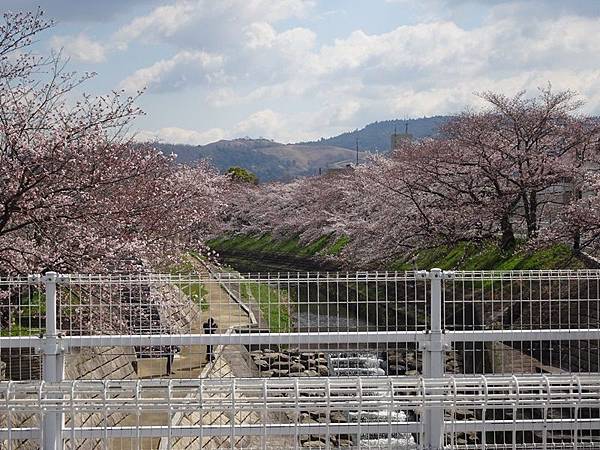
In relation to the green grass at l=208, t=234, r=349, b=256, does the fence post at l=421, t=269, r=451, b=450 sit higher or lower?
higher

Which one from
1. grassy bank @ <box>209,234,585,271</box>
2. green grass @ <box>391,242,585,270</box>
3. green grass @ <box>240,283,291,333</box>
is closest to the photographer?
green grass @ <box>240,283,291,333</box>

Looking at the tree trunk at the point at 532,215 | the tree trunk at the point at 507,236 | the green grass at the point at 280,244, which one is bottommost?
the green grass at the point at 280,244

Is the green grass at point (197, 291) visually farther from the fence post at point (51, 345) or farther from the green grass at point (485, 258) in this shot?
the green grass at point (485, 258)

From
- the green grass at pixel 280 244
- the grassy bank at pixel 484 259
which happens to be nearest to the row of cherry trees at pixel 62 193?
the grassy bank at pixel 484 259

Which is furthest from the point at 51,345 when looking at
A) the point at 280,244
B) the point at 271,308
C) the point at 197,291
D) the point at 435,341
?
the point at 280,244

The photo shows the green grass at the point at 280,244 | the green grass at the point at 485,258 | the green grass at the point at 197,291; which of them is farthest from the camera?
the green grass at the point at 280,244

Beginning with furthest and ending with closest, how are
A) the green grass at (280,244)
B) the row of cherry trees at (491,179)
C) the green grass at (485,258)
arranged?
the green grass at (280,244)
the row of cherry trees at (491,179)
the green grass at (485,258)

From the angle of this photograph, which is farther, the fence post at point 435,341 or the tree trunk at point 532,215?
the tree trunk at point 532,215

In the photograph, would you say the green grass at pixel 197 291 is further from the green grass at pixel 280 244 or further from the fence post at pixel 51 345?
the green grass at pixel 280 244

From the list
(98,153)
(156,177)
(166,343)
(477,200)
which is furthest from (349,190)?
(166,343)

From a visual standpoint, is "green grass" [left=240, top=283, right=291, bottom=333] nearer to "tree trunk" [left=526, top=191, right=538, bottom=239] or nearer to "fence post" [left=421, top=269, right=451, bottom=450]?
"fence post" [left=421, top=269, right=451, bottom=450]

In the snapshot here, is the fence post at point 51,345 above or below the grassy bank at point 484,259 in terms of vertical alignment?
above

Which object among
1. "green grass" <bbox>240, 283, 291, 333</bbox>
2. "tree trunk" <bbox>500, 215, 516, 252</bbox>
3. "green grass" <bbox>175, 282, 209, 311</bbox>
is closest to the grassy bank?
"tree trunk" <bbox>500, 215, 516, 252</bbox>

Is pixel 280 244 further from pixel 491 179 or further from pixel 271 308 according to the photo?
pixel 271 308
